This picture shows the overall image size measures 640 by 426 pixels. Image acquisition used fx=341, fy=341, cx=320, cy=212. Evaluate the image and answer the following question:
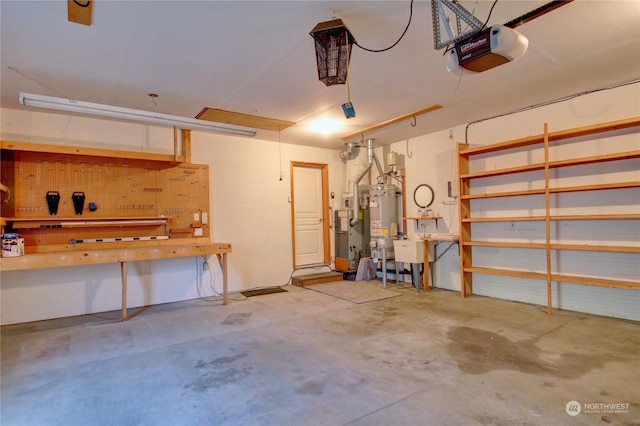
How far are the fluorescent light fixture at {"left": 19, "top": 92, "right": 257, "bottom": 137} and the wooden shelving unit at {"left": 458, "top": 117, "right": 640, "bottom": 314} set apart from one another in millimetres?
3187

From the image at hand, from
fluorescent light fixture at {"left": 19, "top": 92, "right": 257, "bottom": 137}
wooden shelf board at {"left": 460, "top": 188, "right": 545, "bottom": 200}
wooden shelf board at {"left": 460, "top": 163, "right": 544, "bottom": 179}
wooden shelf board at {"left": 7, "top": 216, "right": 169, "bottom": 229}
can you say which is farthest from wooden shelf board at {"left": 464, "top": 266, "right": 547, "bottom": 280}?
wooden shelf board at {"left": 7, "top": 216, "right": 169, "bottom": 229}

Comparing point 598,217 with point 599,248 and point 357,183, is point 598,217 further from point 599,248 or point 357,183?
point 357,183

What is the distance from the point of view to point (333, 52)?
8.25ft

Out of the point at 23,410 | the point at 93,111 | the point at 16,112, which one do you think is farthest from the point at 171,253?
the point at 16,112

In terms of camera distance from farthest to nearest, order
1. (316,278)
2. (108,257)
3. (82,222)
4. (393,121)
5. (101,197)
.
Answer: (316,278)
(393,121)
(101,197)
(82,222)
(108,257)

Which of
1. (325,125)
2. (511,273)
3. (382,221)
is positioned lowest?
(511,273)

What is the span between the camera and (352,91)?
3760 mm

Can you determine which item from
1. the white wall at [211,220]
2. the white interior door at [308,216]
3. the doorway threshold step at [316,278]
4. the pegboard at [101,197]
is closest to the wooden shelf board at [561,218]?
the doorway threshold step at [316,278]

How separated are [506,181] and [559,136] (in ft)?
2.90

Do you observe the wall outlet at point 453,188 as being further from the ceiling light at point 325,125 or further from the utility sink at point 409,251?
the ceiling light at point 325,125

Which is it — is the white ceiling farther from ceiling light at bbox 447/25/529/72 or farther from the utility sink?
the utility sink

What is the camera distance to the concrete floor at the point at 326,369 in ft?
6.61

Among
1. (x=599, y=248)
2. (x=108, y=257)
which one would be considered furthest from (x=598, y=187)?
(x=108, y=257)

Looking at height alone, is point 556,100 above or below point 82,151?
above
